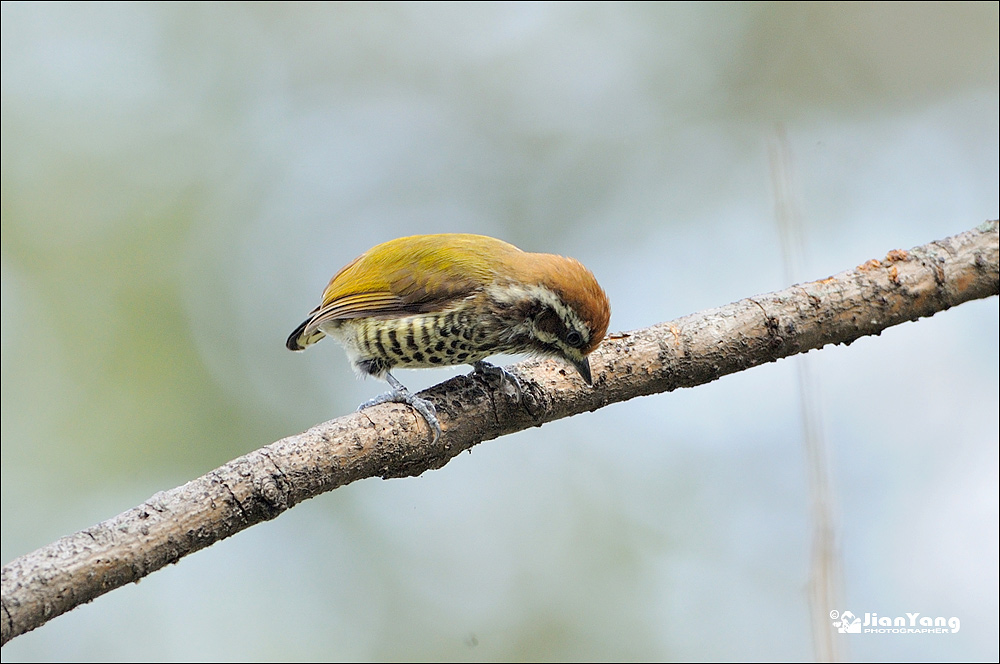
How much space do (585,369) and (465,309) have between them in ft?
2.45

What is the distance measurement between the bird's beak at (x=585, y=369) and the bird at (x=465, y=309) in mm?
38

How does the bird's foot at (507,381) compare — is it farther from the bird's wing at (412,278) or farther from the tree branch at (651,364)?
the bird's wing at (412,278)

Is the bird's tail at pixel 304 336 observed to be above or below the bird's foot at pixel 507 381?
above

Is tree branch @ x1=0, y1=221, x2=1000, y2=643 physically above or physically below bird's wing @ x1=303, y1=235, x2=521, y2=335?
below

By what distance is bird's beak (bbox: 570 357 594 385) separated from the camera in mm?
3697

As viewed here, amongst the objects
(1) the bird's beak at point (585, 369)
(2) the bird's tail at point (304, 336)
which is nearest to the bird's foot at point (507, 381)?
(1) the bird's beak at point (585, 369)

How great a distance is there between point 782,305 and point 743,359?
0.28m

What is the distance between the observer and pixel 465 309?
4.14 m

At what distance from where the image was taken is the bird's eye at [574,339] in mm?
3822

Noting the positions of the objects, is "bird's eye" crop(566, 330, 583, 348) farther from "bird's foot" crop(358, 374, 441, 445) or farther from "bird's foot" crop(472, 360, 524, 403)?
"bird's foot" crop(358, 374, 441, 445)

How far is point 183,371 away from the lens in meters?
8.65

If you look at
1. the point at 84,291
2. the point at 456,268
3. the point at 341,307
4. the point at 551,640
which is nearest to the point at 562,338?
the point at 456,268

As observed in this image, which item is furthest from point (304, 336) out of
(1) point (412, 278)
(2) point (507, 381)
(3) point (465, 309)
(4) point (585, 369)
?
(4) point (585, 369)

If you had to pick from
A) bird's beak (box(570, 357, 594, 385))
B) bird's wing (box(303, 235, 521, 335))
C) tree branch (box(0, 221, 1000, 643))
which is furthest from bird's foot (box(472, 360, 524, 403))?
bird's wing (box(303, 235, 521, 335))
